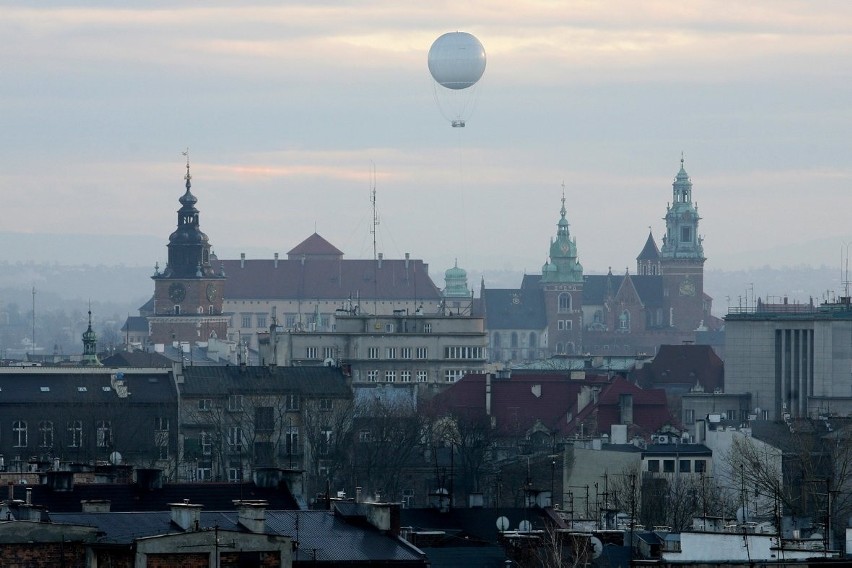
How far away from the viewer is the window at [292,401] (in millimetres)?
110188

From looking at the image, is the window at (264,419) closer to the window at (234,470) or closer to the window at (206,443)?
the window at (206,443)

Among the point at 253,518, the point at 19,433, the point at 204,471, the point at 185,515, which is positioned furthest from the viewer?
the point at 19,433

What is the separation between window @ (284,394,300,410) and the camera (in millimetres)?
110188

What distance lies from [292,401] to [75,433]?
11.5m

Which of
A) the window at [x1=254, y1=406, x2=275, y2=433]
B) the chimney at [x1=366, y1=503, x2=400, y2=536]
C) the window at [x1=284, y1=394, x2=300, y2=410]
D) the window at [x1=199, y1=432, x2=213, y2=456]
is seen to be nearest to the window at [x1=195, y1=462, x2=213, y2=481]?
the window at [x1=199, y1=432, x2=213, y2=456]

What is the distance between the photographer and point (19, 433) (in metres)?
103

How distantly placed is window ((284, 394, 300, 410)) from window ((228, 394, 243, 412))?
1.76m

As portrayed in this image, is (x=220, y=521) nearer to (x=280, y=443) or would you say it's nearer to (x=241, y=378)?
(x=280, y=443)

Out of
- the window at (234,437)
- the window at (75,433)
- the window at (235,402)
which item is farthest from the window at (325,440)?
the window at (75,433)

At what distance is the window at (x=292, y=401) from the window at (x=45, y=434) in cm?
1074

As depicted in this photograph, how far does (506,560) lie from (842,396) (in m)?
74.6

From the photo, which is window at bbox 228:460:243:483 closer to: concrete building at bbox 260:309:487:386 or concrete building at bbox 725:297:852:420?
concrete building at bbox 725:297:852:420

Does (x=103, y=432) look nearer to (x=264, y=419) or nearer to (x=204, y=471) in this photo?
(x=204, y=471)

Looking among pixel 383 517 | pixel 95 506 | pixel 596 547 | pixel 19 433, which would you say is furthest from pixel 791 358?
pixel 383 517
